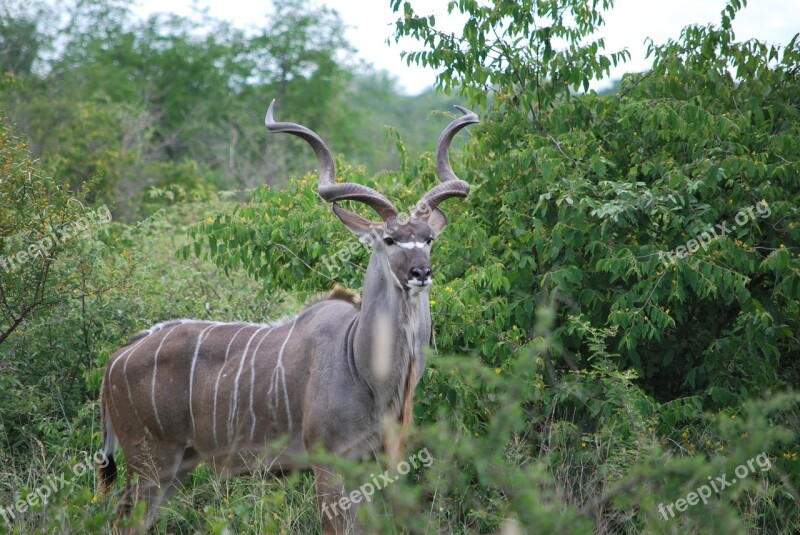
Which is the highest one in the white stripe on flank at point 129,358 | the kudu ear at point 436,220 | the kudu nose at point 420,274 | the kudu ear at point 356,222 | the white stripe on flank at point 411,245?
the kudu ear at point 436,220

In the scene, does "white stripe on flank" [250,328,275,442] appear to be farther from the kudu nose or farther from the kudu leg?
the kudu nose

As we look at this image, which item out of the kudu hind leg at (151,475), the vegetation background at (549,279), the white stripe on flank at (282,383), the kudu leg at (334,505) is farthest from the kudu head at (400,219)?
the kudu hind leg at (151,475)

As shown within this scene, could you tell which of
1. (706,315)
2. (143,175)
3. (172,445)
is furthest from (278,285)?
(143,175)

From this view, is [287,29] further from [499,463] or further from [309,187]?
[499,463]

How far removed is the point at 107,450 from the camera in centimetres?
410

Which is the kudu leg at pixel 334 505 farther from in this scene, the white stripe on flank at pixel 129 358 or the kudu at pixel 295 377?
the white stripe on flank at pixel 129 358

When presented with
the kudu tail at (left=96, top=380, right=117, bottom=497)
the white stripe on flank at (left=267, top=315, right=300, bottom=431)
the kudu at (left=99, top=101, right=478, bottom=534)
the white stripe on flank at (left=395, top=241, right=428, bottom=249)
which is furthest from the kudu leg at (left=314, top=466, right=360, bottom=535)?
the kudu tail at (left=96, top=380, right=117, bottom=497)

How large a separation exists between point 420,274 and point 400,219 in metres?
0.33

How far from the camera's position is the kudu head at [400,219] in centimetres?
342

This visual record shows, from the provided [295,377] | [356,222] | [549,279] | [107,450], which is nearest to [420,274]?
[356,222]

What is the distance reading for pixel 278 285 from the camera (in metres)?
4.92

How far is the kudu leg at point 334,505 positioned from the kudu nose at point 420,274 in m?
0.82

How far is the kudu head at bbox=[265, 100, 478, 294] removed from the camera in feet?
11.2

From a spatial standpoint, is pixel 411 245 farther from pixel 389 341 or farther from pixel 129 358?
pixel 129 358
